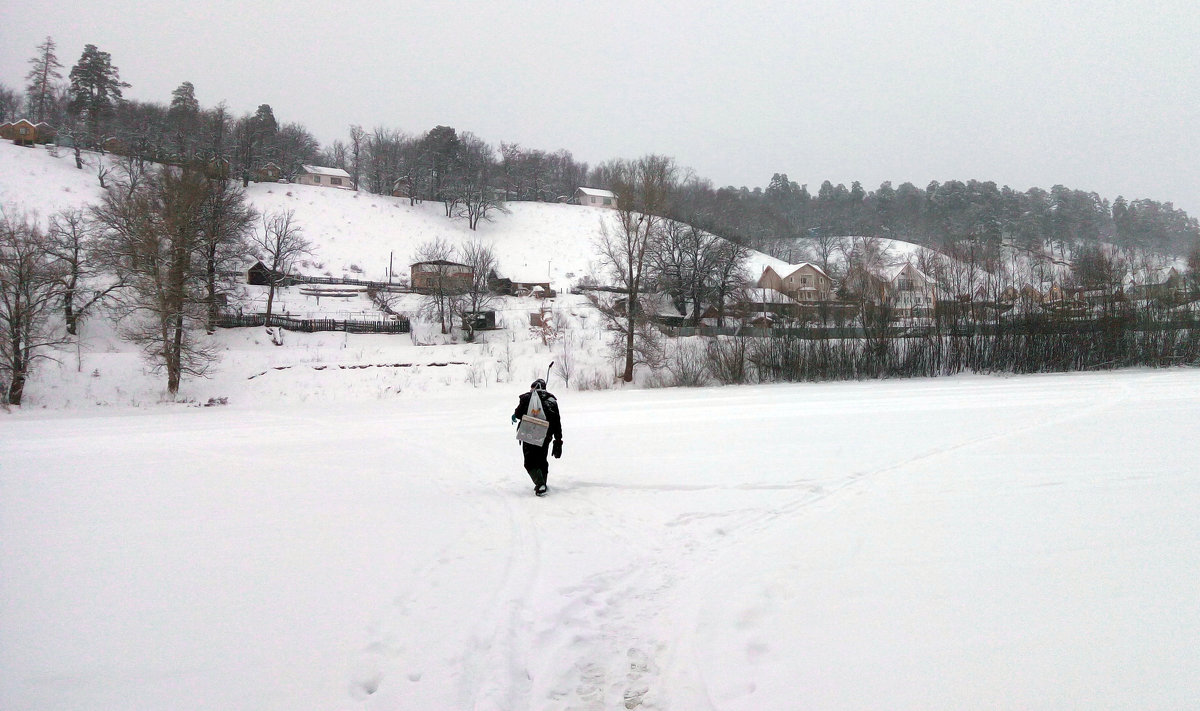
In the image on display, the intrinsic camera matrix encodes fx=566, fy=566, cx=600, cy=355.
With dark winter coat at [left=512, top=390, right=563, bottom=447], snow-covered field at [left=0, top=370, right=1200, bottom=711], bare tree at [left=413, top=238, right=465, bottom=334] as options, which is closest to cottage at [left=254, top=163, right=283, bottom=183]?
bare tree at [left=413, top=238, right=465, bottom=334]

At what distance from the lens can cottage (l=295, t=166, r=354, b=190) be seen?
8019 centimetres

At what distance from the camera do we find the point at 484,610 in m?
5.09

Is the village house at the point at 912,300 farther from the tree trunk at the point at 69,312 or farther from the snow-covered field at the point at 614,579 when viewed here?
the tree trunk at the point at 69,312

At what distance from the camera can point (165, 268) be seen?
26.9m

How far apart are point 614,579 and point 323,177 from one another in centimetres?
9054

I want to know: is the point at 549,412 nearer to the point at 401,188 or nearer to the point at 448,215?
the point at 448,215

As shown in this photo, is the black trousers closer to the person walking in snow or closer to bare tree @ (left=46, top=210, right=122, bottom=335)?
the person walking in snow

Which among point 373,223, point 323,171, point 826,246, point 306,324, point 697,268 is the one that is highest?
point 323,171

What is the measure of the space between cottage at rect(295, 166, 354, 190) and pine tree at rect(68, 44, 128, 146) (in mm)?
21565

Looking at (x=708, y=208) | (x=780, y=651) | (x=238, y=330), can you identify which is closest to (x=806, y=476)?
(x=780, y=651)

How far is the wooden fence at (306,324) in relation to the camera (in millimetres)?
37156

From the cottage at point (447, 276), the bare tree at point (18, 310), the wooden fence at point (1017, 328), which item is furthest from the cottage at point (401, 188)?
the wooden fence at point (1017, 328)

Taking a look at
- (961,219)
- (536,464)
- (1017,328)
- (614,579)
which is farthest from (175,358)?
(961,219)

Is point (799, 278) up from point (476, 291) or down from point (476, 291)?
up
